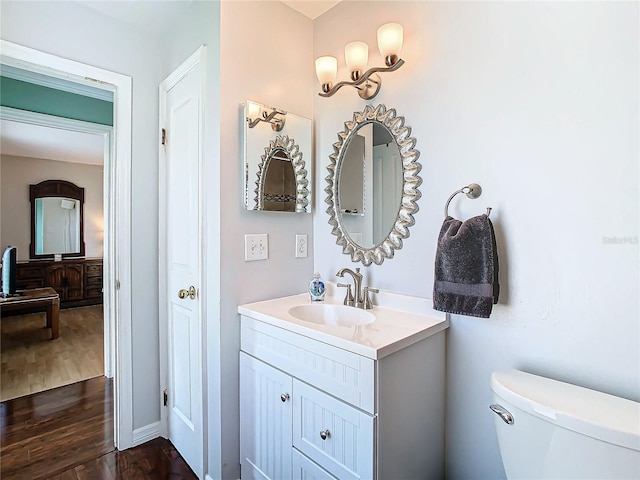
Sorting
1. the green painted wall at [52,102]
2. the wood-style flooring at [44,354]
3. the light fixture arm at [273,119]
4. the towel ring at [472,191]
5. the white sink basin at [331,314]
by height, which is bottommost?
the wood-style flooring at [44,354]

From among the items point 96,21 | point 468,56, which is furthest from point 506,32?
point 96,21

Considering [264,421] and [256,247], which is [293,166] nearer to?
[256,247]

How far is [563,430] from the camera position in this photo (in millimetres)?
842

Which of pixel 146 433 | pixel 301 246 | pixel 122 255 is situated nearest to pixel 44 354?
pixel 146 433

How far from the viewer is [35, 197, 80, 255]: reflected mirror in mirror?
5.24 m

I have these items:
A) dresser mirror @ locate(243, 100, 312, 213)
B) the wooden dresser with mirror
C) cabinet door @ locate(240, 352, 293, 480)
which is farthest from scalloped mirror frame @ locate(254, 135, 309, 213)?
the wooden dresser with mirror

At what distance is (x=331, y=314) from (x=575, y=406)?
0.94 meters

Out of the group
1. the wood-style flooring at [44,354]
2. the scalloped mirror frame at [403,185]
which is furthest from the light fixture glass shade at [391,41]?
the wood-style flooring at [44,354]

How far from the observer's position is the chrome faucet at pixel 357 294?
4.96 feet

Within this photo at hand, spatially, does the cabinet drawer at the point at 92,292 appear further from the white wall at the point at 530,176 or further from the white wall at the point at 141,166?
the white wall at the point at 530,176

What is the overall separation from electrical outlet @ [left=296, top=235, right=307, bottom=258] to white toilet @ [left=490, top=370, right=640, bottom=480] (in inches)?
41.6

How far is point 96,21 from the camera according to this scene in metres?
1.75

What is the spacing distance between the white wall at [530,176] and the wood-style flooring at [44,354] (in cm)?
288

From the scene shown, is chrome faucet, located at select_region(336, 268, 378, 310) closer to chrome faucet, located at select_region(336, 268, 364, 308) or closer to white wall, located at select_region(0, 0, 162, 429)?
chrome faucet, located at select_region(336, 268, 364, 308)
